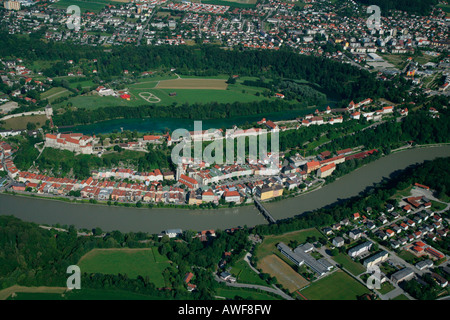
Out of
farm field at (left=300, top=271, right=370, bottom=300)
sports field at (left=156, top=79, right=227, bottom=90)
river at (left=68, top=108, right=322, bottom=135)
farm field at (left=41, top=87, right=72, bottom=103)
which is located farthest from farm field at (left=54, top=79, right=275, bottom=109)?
farm field at (left=300, top=271, right=370, bottom=300)

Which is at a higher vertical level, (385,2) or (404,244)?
(385,2)

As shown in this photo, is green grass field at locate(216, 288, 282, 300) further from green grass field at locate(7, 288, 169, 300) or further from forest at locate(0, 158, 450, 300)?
green grass field at locate(7, 288, 169, 300)

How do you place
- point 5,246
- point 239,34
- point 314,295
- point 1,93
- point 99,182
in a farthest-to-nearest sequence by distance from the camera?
point 239,34
point 1,93
point 99,182
point 5,246
point 314,295

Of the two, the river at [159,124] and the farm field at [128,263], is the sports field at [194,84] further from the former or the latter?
the farm field at [128,263]

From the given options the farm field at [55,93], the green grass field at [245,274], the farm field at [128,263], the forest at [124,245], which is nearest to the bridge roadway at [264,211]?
the forest at [124,245]

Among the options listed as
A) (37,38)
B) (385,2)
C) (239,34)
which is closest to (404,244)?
(239,34)

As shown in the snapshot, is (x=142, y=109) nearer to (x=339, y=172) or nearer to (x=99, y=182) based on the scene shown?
(x=99, y=182)

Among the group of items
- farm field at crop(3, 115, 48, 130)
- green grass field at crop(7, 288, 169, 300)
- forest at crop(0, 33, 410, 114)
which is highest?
forest at crop(0, 33, 410, 114)
